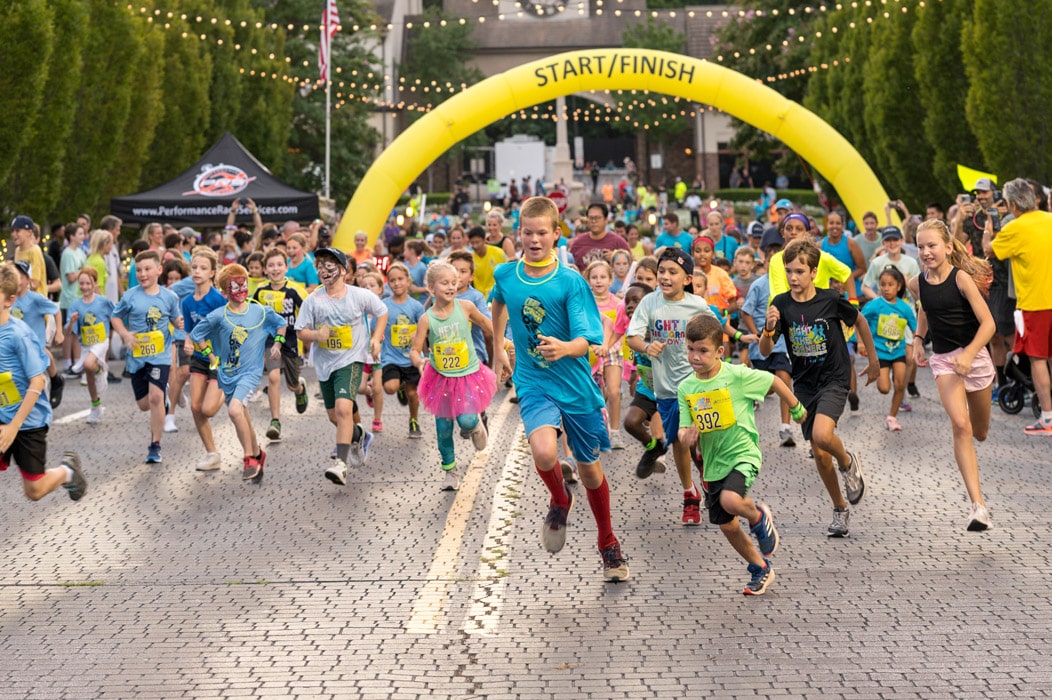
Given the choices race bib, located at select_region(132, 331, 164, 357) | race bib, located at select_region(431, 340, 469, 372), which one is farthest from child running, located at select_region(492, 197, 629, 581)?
race bib, located at select_region(132, 331, 164, 357)

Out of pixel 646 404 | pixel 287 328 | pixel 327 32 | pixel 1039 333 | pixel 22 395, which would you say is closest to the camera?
pixel 22 395

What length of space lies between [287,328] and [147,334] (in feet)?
5.22

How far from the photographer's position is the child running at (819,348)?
8.59 metres

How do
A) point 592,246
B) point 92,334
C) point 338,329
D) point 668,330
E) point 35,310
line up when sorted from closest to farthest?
1. point 668,330
2. point 338,329
3. point 35,310
4. point 92,334
5. point 592,246

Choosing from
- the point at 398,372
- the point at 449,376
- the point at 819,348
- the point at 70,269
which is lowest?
the point at 398,372

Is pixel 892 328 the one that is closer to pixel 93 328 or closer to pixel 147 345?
pixel 147 345

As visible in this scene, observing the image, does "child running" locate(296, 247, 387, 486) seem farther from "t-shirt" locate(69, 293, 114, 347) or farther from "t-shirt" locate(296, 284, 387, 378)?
"t-shirt" locate(69, 293, 114, 347)

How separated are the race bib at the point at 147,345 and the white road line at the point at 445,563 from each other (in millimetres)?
2831

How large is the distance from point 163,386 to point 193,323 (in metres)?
0.59

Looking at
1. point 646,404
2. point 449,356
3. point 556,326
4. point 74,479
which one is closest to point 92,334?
point 449,356

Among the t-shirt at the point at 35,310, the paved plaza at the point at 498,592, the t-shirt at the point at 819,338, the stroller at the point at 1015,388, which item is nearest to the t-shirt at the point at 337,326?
the paved plaza at the point at 498,592

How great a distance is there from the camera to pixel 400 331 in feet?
42.9

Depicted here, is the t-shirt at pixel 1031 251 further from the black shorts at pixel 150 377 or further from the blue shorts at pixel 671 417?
the black shorts at pixel 150 377

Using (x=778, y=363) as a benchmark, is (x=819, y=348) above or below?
above
